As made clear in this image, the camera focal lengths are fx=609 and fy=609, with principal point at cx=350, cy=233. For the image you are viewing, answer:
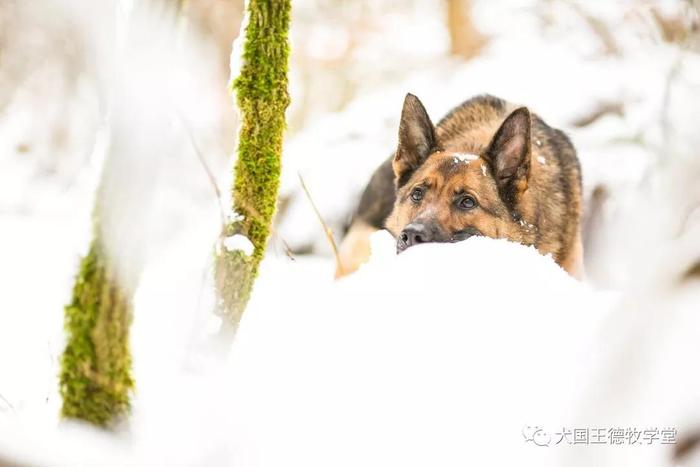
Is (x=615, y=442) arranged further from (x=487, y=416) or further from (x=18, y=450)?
(x=18, y=450)

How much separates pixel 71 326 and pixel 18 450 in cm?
75

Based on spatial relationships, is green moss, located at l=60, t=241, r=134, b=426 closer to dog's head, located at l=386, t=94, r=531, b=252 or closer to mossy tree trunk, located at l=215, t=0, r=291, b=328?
mossy tree trunk, located at l=215, t=0, r=291, b=328

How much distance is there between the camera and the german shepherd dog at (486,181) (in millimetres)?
3883

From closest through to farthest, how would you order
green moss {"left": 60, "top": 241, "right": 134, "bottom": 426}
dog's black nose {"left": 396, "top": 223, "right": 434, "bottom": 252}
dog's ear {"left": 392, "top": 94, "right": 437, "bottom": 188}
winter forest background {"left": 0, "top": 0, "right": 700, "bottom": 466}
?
winter forest background {"left": 0, "top": 0, "right": 700, "bottom": 466}, green moss {"left": 60, "top": 241, "right": 134, "bottom": 426}, dog's black nose {"left": 396, "top": 223, "right": 434, "bottom": 252}, dog's ear {"left": 392, "top": 94, "right": 437, "bottom": 188}

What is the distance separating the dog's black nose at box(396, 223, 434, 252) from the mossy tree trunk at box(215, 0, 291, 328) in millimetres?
875

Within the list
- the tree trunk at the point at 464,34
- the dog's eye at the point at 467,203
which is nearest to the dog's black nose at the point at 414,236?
the dog's eye at the point at 467,203

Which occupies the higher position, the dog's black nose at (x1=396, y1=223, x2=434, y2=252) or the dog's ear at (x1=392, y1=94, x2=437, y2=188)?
the dog's ear at (x1=392, y1=94, x2=437, y2=188)

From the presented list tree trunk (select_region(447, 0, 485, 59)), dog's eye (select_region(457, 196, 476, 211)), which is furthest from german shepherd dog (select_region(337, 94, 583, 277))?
tree trunk (select_region(447, 0, 485, 59))

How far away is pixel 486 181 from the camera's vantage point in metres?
4.00

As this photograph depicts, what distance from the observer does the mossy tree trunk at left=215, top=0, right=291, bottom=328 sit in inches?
115

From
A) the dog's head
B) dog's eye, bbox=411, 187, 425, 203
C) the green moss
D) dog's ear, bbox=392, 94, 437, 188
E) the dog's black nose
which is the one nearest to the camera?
the green moss

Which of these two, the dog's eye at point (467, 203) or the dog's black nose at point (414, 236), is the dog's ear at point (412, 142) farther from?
the dog's black nose at point (414, 236)

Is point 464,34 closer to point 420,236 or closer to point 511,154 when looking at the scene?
point 511,154

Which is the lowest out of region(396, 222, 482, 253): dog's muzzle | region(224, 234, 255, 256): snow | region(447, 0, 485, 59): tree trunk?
region(396, 222, 482, 253): dog's muzzle
